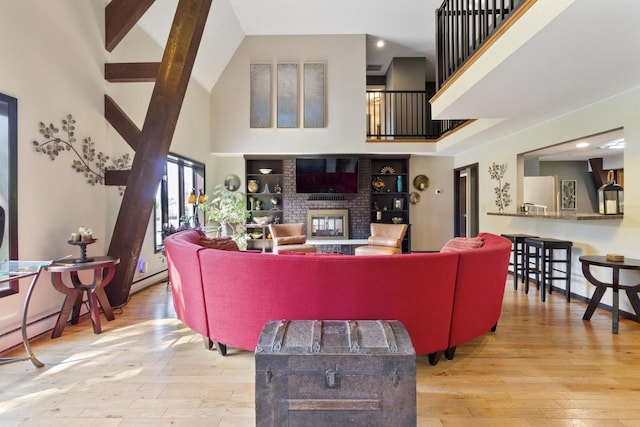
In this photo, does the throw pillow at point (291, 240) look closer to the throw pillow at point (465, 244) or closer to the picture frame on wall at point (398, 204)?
the picture frame on wall at point (398, 204)

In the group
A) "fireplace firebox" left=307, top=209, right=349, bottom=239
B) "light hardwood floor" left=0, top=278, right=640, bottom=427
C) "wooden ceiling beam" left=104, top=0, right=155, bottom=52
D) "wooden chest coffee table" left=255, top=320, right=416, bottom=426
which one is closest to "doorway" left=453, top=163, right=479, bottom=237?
"fireplace firebox" left=307, top=209, right=349, bottom=239

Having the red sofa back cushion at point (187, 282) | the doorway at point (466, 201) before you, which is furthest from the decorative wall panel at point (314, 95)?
the red sofa back cushion at point (187, 282)

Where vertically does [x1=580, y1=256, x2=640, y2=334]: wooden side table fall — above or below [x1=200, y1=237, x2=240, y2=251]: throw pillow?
below

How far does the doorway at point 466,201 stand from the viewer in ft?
22.8

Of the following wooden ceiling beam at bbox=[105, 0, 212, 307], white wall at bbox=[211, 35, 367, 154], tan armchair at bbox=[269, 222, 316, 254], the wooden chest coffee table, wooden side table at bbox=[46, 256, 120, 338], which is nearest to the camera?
the wooden chest coffee table

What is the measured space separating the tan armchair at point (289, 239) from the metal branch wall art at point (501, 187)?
3.46 m

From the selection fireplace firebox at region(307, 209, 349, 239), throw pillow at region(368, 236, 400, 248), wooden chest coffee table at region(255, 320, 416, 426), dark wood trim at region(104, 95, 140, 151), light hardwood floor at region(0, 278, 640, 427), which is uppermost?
dark wood trim at region(104, 95, 140, 151)

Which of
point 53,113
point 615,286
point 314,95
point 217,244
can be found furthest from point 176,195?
point 615,286

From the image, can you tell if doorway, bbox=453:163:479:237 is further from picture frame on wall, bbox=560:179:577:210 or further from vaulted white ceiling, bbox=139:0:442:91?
vaulted white ceiling, bbox=139:0:442:91

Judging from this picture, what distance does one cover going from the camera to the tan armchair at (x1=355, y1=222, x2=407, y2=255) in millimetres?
5750

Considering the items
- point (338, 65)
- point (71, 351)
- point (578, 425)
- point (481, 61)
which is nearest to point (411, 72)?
point (338, 65)

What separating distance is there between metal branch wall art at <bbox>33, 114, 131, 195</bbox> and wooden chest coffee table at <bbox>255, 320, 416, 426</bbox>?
2985 mm

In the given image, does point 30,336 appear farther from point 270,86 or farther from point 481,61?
point 270,86

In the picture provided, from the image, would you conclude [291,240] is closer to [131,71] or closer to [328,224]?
[328,224]
